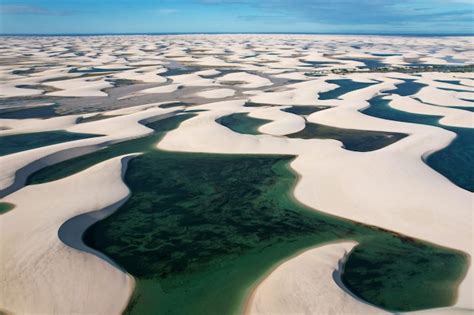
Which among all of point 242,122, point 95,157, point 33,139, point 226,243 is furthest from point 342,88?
point 226,243

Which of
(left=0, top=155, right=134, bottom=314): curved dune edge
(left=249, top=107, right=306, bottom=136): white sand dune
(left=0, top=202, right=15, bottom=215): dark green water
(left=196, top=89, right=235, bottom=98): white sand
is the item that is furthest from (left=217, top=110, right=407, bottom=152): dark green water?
(left=0, top=202, right=15, bottom=215): dark green water

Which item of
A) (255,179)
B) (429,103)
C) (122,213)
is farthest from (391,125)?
(122,213)

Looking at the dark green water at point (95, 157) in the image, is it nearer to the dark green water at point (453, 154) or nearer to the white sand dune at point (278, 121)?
the white sand dune at point (278, 121)

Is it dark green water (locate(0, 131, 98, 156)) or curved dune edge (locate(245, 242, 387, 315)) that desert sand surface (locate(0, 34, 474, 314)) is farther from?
dark green water (locate(0, 131, 98, 156))

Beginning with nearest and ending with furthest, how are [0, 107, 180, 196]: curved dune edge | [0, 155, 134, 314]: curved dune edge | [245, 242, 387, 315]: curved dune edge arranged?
[245, 242, 387, 315]: curved dune edge < [0, 155, 134, 314]: curved dune edge < [0, 107, 180, 196]: curved dune edge

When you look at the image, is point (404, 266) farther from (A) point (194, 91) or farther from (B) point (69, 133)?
(A) point (194, 91)
